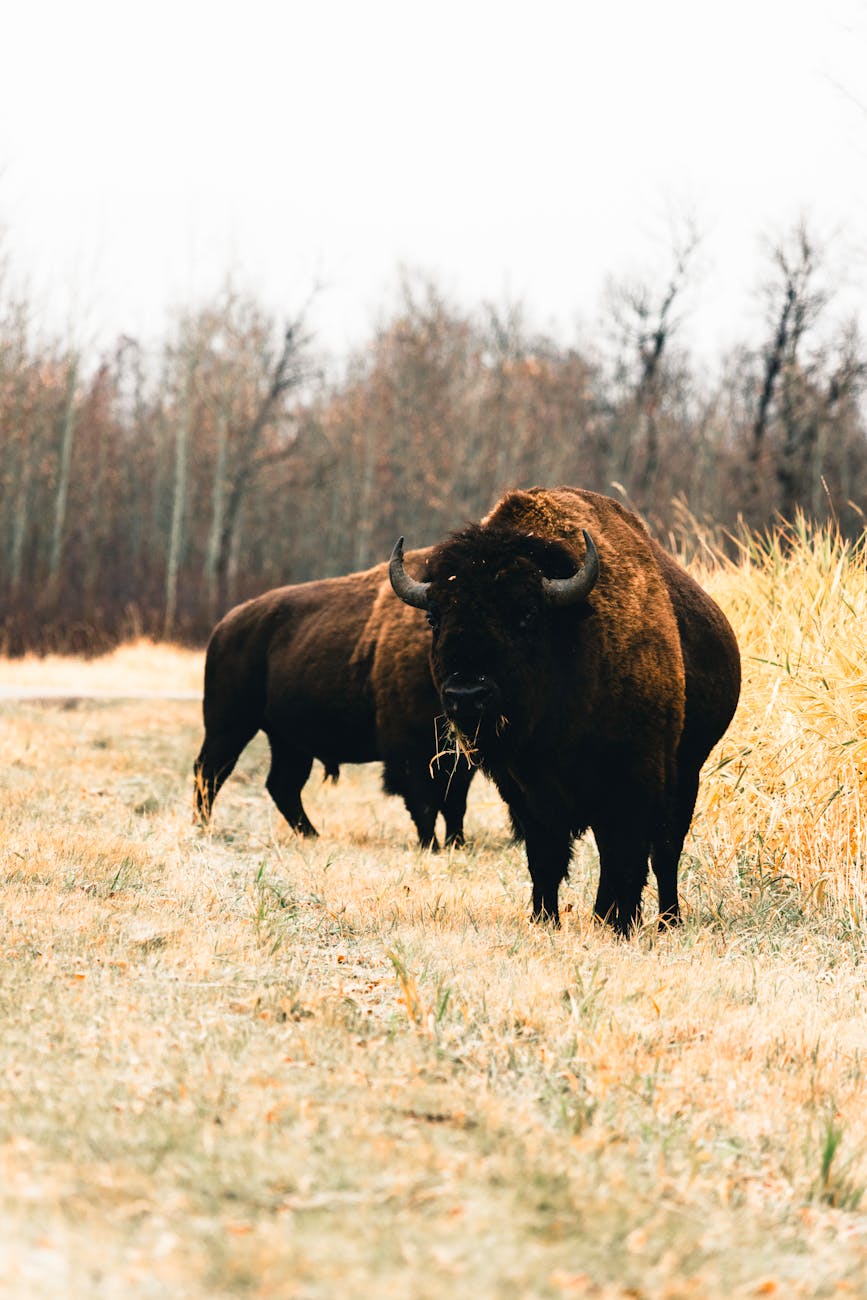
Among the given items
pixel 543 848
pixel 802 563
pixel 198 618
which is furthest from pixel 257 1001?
pixel 198 618

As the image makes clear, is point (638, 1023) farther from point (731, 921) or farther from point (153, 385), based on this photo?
point (153, 385)

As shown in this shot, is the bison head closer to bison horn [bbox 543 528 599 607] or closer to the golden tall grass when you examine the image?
bison horn [bbox 543 528 599 607]

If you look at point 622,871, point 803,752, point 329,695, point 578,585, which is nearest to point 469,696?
point 578,585

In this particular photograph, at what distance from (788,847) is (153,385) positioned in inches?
2134

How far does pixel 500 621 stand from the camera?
221 inches

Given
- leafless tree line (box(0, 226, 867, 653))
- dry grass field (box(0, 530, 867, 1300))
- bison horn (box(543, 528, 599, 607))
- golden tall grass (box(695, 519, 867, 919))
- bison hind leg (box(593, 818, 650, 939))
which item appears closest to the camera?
dry grass field (box(0, 530, 867, 1300))

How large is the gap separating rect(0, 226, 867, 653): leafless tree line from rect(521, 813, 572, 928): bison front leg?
23167mm

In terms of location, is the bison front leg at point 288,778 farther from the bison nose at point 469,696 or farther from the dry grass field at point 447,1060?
the bison nose at point 469,696

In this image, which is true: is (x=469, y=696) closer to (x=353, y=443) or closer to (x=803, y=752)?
(x=803, y=752)

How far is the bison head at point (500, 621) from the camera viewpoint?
5.47 metres

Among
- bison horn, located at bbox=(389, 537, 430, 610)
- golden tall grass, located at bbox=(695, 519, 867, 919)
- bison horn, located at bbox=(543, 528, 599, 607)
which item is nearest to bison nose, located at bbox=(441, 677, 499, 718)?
bison horn, located at bbox=(543, 528, 599, 607)

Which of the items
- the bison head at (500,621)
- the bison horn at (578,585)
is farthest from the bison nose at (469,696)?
the bison horn at (578,585)

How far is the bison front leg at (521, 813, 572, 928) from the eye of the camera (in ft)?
19.4

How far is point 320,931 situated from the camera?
5.79m
